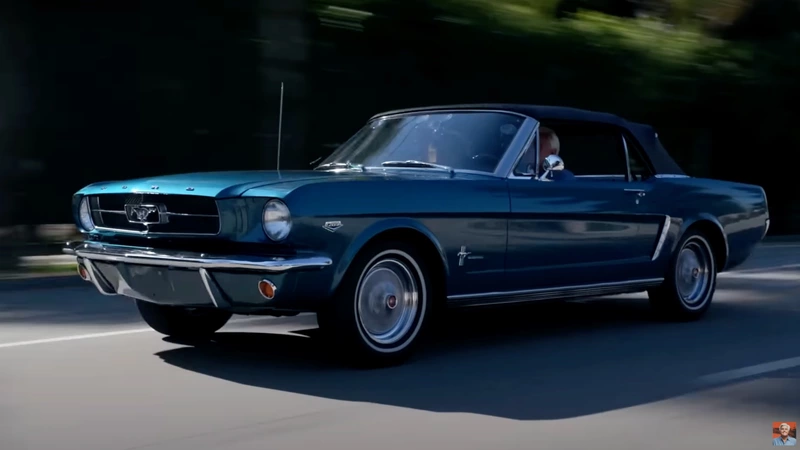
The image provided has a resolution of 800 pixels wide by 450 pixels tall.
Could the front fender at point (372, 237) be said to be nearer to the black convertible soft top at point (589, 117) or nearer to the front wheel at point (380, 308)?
the front wheel at point (380, 308)

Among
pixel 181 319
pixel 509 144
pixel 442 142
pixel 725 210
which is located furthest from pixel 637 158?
pixel 181 319

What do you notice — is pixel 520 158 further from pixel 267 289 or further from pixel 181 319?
pixel 181 319

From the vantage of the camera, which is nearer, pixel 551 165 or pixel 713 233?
pixel 551 165

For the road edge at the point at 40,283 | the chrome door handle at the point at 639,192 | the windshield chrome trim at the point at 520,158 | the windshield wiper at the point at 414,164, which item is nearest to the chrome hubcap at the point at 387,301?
the windshield wiper at the point at 414,164

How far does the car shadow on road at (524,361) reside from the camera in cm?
556

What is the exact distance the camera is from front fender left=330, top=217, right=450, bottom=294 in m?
5.78

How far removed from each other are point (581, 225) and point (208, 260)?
2.61m

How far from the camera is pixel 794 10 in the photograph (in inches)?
810

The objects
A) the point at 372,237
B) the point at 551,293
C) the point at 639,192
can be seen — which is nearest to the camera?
the point at 372,237

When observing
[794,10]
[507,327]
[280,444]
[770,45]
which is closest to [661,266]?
[507,327]

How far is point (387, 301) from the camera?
6.20 m

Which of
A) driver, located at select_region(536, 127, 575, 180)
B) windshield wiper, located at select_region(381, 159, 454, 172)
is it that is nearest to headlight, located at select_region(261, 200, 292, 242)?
windshield wiper, located at select_region(381, 159, 454, 172)

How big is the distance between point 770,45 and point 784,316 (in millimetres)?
12161

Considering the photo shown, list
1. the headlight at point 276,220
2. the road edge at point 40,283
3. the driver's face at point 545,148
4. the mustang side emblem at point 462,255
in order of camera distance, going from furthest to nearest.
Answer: the road edge at point 40,283
the driver's face at point 545,148
the mustang side emblem at point 462,255
the headlight at point 276,220
